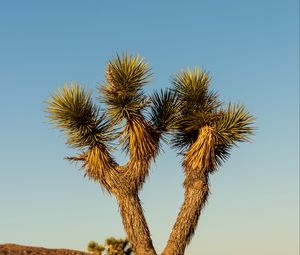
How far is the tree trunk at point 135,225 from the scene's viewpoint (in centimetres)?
1489

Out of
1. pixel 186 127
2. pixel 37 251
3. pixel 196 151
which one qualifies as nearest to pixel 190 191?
pixel 196 151

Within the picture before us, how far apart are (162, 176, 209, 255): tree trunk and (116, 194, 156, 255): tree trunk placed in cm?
64

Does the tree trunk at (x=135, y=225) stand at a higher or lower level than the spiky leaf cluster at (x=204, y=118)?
lower

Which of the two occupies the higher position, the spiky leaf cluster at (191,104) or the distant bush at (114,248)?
the spiky leaf cluster at (191,104)

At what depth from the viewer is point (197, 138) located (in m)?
16.7

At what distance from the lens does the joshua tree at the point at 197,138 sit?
15266 mm

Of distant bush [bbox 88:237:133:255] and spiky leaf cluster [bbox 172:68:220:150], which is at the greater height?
spiky leaf cluster [bbox 172:68:220:150]

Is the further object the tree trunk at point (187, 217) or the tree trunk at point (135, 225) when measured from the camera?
the tree trunk at point (187, 217)

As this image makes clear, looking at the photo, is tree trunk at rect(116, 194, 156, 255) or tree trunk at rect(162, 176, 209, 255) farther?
tree trunk at rect(162, 176, 209, 255)

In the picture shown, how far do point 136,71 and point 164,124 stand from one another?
1.96 m

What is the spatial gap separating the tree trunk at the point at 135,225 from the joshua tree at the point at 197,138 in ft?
2.29

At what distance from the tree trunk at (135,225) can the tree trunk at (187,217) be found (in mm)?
644

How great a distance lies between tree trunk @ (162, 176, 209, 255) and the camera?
15.2m

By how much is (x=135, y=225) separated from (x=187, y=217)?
1.50 meters
